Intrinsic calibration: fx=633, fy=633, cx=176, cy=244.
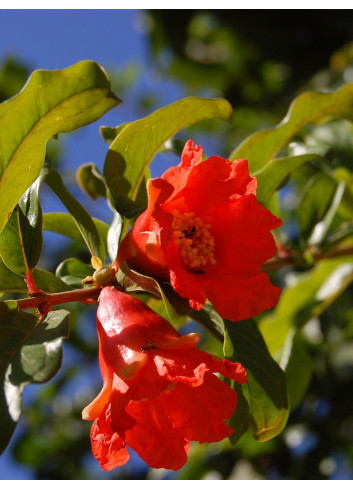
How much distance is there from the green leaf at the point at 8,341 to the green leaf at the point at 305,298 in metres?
0.97

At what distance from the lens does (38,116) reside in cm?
98

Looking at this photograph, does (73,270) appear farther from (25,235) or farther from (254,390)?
(254,390)

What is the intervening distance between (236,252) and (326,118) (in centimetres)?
60

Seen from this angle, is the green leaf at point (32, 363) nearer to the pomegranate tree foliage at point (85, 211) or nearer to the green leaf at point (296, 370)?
the pomegranate tree foliage at point (85, 211)

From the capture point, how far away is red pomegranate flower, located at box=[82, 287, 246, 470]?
2.74 ft

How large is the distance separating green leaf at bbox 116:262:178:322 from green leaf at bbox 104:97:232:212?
0.64 feet

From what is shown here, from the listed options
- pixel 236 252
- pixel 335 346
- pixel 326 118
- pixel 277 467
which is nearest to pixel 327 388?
pixel 335 346

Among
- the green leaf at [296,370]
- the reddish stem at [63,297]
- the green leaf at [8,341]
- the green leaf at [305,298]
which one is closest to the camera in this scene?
the green leaf at [8,341]

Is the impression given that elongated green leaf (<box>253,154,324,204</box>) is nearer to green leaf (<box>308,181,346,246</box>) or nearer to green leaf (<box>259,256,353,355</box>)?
green leaf (<box>308,181,346,246</box>)

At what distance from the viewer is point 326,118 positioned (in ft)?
4.64

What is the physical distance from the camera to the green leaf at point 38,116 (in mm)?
957

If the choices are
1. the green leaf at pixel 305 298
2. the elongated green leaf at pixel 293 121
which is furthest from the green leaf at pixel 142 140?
the green leaf at pixel 305 298

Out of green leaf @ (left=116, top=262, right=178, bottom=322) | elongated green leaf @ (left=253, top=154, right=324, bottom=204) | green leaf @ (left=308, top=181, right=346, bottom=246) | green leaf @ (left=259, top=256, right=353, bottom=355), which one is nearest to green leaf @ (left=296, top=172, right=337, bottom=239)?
green leaf @ (left=308, top=181, right=346, bottom=246)

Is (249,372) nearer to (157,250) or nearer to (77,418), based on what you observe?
(157,250)
